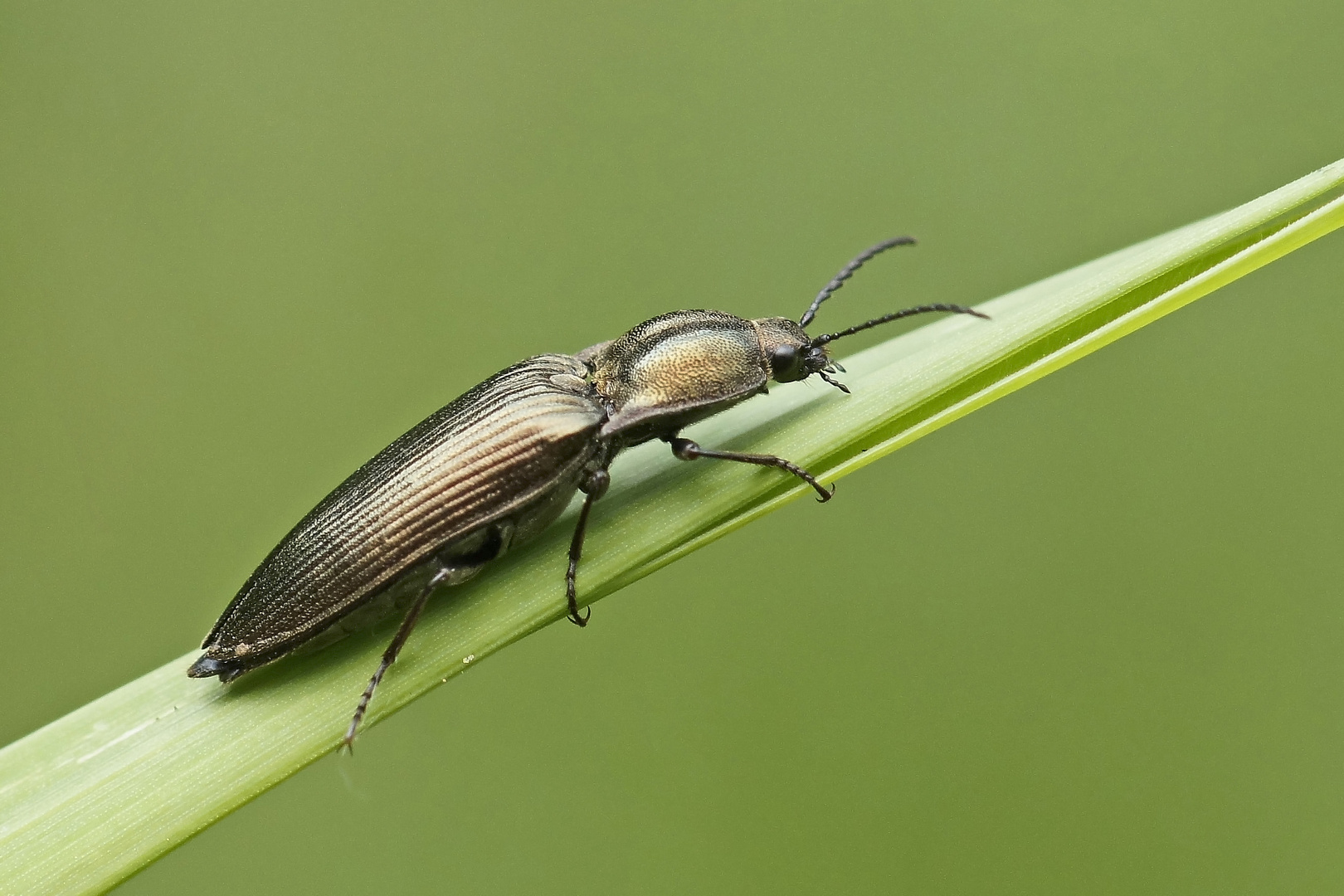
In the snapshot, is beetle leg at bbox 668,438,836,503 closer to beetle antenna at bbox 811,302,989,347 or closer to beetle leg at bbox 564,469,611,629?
beetle leg at bbox 564,469,611,629

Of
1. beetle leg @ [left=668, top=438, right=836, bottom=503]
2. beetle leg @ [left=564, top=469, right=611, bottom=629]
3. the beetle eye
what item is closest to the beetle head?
the beetle eye

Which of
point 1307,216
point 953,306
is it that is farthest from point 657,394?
point 1307,216

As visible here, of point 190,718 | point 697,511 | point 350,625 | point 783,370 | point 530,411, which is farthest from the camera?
point 783,370

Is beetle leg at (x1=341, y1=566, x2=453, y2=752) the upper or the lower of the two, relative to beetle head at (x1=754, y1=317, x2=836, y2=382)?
lower

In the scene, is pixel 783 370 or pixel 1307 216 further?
pixel 783 370

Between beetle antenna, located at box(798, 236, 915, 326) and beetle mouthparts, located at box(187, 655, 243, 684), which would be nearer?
beetle mouthparts, located at box(187, 655, 243, 684)

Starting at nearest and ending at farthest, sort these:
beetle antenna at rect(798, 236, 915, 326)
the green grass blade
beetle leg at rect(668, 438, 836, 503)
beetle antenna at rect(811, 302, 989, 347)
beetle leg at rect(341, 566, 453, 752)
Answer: the green grass blade < beetle leg at rect(341, 566, 453, 752) < beetle leg at rect(668, 438, 836, 503) < beetle antenna at rect(811, 302, 989, 347) < beetle antenna at rect(798, 236, 915, 326)

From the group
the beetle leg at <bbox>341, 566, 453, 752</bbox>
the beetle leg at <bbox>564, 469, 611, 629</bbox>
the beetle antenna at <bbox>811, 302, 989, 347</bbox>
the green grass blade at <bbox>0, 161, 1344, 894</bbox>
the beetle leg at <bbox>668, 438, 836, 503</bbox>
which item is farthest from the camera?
the beetle antenna at <bbox>811, 302, 989, 347</bbox>

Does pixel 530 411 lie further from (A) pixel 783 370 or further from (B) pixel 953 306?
(B) pixel 953 306

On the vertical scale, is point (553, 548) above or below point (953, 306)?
below
